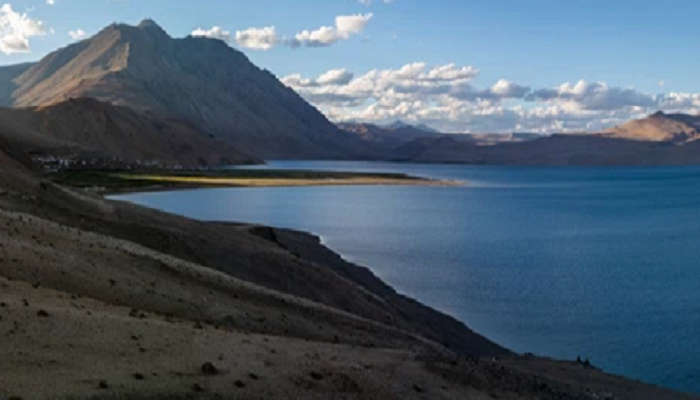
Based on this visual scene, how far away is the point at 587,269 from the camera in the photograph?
2267 inches

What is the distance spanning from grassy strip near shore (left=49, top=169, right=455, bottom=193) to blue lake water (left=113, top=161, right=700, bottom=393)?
6880 millimetres

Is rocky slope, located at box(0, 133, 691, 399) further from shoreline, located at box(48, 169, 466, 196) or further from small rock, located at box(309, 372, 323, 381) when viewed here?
shoreline, located at box(48, 169, 466, 196)

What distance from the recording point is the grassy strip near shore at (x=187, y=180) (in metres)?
116

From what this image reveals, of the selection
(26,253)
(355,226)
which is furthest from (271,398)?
(355,226)

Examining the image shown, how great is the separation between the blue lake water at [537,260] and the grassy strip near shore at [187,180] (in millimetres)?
6880

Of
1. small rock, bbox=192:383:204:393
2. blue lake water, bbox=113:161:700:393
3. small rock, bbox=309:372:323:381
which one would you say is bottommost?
blue lake water, bbox=113:161:700:393

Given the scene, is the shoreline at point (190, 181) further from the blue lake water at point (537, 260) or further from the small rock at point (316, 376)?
the small rock at point (316, 376)

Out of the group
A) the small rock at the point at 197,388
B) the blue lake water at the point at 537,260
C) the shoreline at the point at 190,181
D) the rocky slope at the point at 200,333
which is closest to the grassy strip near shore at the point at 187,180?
the shoreline at the point at 190,181

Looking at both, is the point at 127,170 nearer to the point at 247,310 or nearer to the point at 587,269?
the point at 587,269

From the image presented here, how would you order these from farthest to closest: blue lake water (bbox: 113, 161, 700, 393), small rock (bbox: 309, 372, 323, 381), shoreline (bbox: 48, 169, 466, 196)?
shoreline (bbox: 48, 169, 466, 196)
blue lake water (bbox: 113, 161, 700, 393)
small rock (bbox: 309, 372, 323, 381)

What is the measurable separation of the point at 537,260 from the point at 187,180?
328ft

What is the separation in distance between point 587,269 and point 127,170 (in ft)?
414

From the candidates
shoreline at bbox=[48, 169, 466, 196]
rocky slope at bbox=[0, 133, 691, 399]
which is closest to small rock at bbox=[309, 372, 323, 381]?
rocky slope at bbox=[0, 133, 691, 399]

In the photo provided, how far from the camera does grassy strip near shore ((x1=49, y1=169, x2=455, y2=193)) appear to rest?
116m
